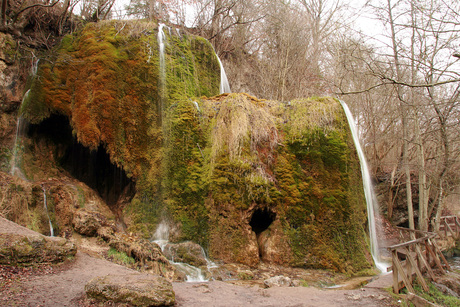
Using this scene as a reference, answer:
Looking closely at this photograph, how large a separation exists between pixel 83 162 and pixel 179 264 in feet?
18.7

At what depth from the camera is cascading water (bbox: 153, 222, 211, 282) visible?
6424 mm

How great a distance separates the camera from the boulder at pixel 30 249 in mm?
4559

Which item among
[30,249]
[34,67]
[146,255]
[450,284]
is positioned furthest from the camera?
[34,67]

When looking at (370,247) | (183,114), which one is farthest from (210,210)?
(370,247)

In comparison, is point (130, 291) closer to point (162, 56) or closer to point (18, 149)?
point (18, 149)

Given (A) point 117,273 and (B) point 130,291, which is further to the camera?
(A) point 117,273

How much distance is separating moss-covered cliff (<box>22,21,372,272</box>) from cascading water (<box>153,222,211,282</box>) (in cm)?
20

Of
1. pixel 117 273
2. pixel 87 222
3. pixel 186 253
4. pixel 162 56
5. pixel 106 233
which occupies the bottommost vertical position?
pixel 186 253

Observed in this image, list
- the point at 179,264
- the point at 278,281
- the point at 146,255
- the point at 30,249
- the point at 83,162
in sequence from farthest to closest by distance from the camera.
Answer: 1. the point at 83,162
2. the point at 179,264
3. the point at 146,255
4. the point at 278,281
5. the point at 30,249

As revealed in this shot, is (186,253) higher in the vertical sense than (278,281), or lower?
higher

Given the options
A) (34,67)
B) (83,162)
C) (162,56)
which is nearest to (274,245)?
(162,56)

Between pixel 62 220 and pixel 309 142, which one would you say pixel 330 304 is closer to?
pixel 309 142

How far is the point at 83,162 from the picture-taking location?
404 inches

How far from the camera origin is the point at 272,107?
909cm
